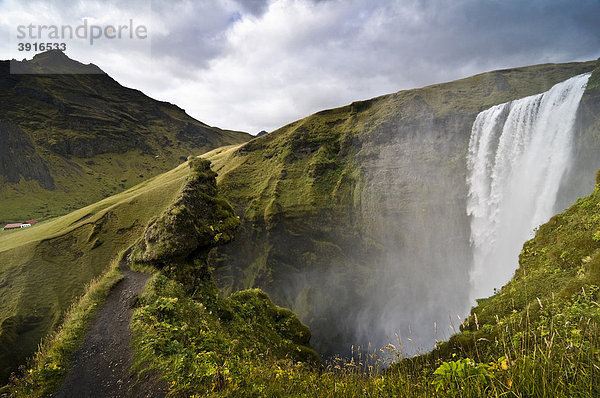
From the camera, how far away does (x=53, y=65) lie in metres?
160

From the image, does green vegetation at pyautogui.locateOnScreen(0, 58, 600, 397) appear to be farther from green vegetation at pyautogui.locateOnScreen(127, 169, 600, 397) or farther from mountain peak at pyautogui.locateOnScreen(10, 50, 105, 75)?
mountain peak at pyautogui.locateOnScreen(10, 50, 105, 75)

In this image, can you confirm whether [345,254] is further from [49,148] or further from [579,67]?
[49,148]

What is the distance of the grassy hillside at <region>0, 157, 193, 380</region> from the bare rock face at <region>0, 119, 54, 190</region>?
75.1m

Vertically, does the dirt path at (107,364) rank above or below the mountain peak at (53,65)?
below

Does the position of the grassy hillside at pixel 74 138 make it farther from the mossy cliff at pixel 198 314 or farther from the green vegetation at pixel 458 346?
the green vegetation at pixel 458 346

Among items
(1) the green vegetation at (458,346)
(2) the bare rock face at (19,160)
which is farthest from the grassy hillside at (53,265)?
(2) the bare rock face at (19,160)

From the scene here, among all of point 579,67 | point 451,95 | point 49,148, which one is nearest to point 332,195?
point 451,95

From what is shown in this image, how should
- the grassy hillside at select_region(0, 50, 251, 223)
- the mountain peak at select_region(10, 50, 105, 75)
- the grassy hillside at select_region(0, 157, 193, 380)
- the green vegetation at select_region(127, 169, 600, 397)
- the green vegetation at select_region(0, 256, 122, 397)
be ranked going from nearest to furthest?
the green vegetation at select_region(127, 169, 600, 397) < the green vegetation at select_region(0, 256, 122, 397) < the grassy hillside at select_region(0, 157, 193, 380) < the grassy hillside at select_region(0, 50, 251, 223) < the mountain peak at select_region(10, 50, 105, 75)

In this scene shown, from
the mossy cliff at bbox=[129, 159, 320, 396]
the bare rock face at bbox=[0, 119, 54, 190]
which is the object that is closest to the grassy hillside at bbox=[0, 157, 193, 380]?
the mossy cliff at bbox=[129, 159, 320, 396]

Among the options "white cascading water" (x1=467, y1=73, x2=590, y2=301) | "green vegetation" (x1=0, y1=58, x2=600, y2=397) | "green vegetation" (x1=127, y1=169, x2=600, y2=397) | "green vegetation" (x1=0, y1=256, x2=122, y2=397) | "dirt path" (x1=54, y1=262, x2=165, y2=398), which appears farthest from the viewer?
"white cascading water" (x1=467, y1=73, x2=590, y2=301)

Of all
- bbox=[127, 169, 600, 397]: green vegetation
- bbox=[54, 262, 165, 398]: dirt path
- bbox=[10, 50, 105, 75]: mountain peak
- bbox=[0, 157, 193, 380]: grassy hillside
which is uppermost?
bbox=[10, 50, 105, 75]: mountain peak

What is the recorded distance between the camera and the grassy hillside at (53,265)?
2072 cm

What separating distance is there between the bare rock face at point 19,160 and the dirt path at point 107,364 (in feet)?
365

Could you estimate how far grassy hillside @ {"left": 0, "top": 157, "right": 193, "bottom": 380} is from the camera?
2072cm
